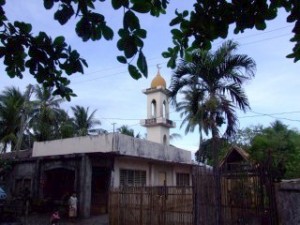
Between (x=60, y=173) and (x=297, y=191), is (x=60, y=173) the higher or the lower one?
the higher one

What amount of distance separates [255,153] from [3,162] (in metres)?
15.0

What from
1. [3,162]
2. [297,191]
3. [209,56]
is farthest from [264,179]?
[3,162]

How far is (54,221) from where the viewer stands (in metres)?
13.2

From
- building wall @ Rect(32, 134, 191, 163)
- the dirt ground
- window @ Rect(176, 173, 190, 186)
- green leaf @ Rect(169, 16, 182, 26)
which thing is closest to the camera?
green leaf @ Rect(169, 16, 182, 26)

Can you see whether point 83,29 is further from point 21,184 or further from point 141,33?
point 21,184

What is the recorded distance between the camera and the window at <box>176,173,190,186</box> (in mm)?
26836

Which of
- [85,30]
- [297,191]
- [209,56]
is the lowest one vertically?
[297,191]

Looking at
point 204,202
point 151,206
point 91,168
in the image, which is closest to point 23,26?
point 204,202

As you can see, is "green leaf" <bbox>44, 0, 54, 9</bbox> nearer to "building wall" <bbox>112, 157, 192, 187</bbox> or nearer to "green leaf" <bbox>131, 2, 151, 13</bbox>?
"green leaf" <bbox>131, 2, 151, 13</bbox>

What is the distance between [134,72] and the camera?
271 centimetres

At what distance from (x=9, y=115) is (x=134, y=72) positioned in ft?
97.2

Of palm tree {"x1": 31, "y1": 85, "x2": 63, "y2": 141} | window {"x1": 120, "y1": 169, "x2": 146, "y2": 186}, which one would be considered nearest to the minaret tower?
window {"x1": 120, "y1": 169, "x2": 146, "y2": 186}

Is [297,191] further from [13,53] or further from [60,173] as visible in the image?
[60,173]

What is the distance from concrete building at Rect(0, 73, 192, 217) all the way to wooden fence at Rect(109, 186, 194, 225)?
4064 mm
